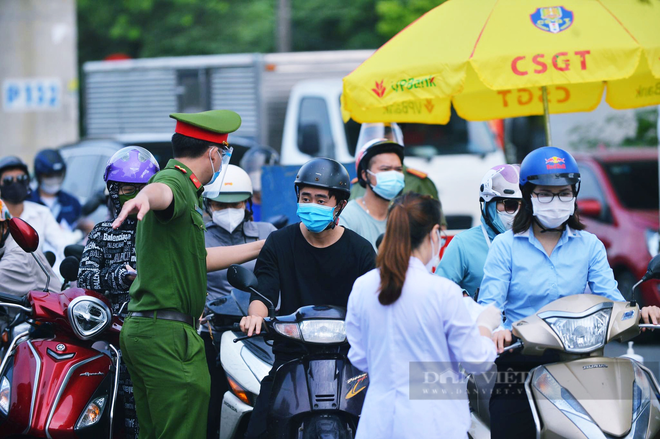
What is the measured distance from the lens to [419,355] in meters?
3.44

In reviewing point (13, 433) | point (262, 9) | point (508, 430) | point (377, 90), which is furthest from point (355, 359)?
point (262, 9)

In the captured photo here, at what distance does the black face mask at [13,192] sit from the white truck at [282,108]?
4.02m

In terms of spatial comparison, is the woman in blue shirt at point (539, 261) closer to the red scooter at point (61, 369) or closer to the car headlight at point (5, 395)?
the red scooter at point (61, 369)

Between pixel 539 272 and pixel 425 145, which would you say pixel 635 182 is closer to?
pixel 425 145

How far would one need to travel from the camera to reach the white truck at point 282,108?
1104 cm

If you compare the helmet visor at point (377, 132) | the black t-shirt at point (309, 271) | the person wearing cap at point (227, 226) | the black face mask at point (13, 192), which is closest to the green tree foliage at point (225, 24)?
the helmet visor at point (377, 132)

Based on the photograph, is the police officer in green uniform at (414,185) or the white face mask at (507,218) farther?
the police officer in green uniform at (414,185)

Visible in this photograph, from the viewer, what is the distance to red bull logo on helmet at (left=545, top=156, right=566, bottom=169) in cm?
426

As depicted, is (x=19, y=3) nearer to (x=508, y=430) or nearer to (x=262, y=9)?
(x=262, y=9)

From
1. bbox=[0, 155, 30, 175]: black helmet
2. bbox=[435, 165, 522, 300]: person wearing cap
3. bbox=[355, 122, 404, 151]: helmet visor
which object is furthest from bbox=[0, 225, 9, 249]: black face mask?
bbox=[355, 122, 404, 151]: helmet visor

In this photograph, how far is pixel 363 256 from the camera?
4.66m

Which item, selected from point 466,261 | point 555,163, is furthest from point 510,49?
point 555,163

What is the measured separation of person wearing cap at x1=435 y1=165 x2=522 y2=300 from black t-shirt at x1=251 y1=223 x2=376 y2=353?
25.4 inches

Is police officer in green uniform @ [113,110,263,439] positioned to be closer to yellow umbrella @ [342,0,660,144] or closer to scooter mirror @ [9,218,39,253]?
scooter mirror @ [9,218,39,253]
